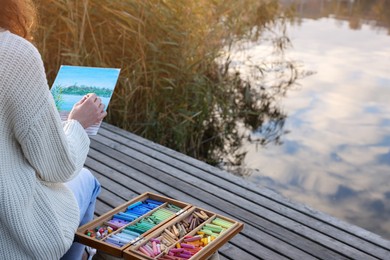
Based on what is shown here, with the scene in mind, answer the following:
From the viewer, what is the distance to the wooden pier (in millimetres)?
2047

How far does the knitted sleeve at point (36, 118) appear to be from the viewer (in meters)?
1.14

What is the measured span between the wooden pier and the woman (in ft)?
2.91

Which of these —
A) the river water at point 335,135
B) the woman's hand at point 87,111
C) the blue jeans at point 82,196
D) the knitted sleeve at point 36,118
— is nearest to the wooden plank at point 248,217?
the river water at point 335,135

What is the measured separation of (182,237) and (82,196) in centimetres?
35

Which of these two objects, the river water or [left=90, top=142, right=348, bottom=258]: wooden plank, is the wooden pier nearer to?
[left=90, top=142, right=348, bottom=258]: wooden plank

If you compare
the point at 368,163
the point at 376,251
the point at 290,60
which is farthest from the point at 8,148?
the point at 290,60

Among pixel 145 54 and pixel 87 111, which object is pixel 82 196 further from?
pixel 145 54

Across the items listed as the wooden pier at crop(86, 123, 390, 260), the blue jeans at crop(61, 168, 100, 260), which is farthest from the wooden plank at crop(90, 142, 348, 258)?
the blue jeans at crop(61, 168, 100, 260)

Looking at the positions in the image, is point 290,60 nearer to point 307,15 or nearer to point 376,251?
point 307,15

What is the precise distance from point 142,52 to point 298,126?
2005mm

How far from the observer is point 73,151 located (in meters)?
1.32

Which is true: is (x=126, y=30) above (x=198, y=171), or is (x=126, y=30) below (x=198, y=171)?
above

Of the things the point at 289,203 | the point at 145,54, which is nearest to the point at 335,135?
the point at 145,54

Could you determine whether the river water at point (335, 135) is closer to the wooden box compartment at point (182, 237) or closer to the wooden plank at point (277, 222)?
the wooden plank at point (277, 222)
